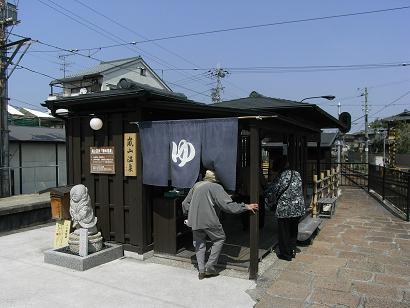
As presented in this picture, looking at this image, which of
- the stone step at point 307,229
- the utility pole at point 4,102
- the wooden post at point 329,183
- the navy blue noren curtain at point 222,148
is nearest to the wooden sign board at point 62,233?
the navy blue noren curtain at point 222,148

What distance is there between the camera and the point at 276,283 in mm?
5496

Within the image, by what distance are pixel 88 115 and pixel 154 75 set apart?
110ft

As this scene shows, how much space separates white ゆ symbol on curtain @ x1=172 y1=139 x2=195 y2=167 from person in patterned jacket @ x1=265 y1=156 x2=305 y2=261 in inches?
66.5

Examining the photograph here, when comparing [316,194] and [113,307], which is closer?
[113,307]

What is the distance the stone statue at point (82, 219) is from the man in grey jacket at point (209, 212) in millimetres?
1977

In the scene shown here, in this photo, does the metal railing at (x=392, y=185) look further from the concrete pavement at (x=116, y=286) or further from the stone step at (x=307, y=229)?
Result: the concrete pavement at (x=116, y=286)

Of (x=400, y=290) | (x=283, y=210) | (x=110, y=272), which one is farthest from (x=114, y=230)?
(x=400, y=290)

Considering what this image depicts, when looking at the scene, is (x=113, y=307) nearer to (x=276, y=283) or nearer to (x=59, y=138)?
(x=276, y=283)

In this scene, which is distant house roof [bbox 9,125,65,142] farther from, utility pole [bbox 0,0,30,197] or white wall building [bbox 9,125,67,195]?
utility pole [bbox 0,0,30,197]

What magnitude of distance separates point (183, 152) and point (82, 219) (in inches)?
87.2

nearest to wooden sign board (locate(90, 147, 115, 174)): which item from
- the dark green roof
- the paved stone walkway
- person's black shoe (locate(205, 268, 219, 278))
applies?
person's black shoe (locate(205, 268, 219, 278))

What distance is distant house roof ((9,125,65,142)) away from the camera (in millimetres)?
15706

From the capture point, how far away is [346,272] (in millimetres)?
5941

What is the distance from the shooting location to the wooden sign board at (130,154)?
6.72m
